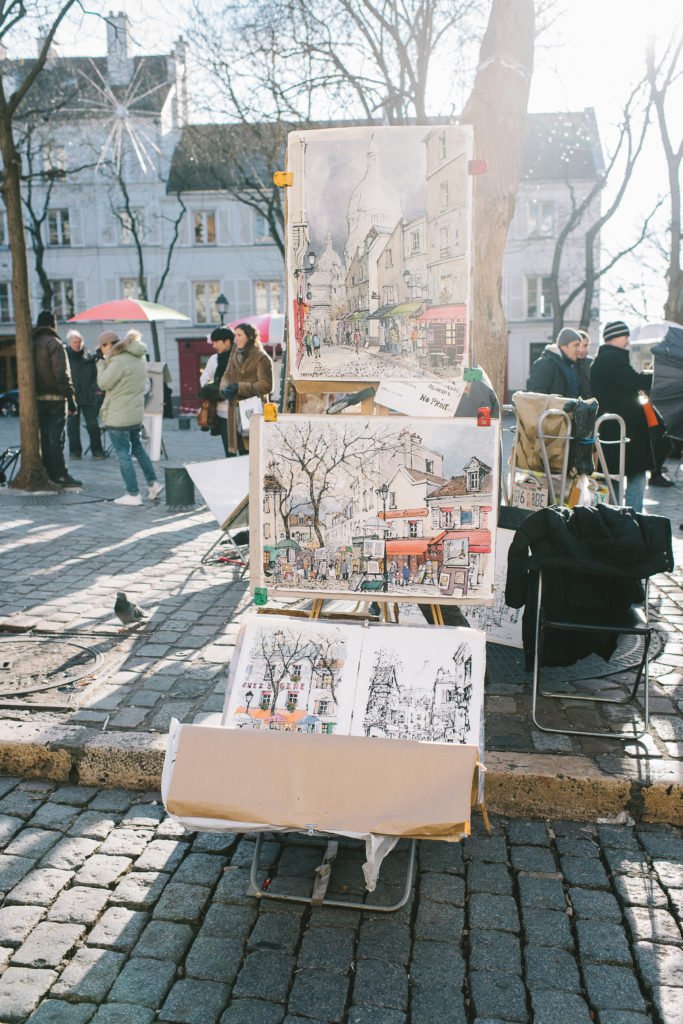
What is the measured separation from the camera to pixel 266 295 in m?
40.8

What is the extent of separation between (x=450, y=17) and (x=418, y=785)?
17540mm

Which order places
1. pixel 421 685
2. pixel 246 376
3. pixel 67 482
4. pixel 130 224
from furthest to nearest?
pixel 130 224
pixel 67 482
pixel 246 376
pixel 421 685

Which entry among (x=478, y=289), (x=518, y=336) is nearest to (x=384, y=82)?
(x=478, y=289)

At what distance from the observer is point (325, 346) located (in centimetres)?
350

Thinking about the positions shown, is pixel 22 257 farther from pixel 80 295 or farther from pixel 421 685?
pixel 80 295

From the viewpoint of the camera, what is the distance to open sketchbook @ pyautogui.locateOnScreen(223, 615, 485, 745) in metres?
3.21

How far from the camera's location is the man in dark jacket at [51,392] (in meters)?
11.4

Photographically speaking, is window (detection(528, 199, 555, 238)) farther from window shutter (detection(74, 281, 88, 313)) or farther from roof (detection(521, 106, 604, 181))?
window shutter (detection(74, 281, 88, 313))

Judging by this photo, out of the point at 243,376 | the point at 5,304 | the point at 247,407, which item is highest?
the point at 5,304

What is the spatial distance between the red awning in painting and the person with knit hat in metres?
7.34

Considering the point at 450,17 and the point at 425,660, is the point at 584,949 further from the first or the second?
the point at 450,17

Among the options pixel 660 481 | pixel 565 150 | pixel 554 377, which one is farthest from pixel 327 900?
pixel 565 150

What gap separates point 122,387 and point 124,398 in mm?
127

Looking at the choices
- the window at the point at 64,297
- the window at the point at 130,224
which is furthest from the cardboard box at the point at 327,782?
the window at the point at 64,297
